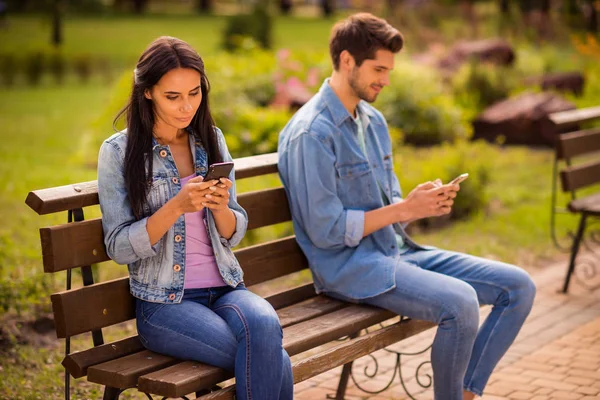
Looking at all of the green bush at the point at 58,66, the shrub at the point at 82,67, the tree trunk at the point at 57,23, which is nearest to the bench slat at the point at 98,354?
the green bush at the point at 58,66

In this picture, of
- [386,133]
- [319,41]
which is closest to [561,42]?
[319,41]

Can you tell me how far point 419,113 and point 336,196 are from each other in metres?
8.17

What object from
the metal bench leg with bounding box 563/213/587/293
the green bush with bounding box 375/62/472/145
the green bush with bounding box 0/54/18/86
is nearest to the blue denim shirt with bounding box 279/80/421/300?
the metal bench leg with bounding box 563/213/587/293

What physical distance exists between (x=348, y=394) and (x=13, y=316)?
2098 mm

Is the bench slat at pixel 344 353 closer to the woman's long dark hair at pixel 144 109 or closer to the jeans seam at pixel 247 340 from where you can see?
the jeans seam at pixel 247 340

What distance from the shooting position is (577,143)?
593cm

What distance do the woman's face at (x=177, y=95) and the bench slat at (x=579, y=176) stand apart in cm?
322

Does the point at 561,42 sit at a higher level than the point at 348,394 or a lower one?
higher

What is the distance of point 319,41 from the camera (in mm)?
28469

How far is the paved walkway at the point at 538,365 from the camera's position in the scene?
4449mm

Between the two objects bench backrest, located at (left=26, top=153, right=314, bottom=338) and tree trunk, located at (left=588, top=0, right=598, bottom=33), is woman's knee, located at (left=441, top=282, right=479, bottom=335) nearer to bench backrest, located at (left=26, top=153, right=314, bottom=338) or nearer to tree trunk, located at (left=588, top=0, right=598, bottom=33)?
bench backrest, located at (left=26, top=153, right=314, bottom=338)

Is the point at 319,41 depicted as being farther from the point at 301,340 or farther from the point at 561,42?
the point at 301,340

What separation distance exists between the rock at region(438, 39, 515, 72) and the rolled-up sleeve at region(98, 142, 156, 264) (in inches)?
506

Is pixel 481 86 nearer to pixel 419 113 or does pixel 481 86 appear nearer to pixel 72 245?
pixel 419 113
